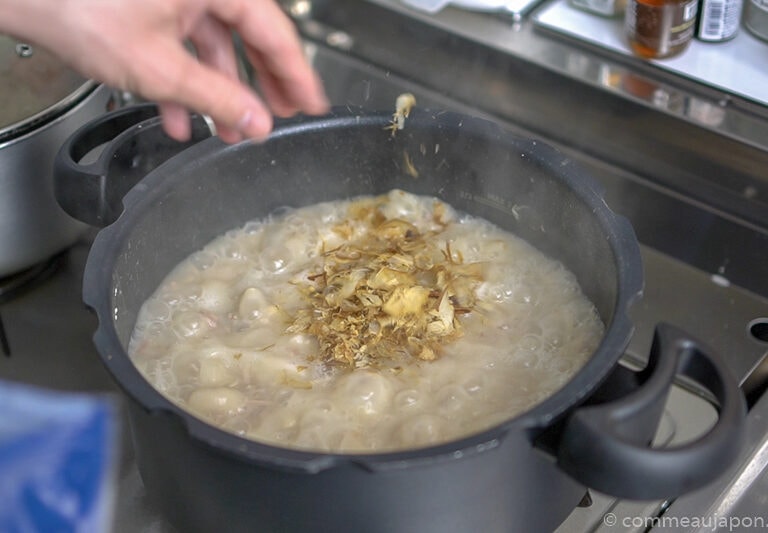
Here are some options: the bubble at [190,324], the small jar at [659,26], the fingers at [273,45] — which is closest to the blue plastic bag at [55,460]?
the fingers at [273,45]

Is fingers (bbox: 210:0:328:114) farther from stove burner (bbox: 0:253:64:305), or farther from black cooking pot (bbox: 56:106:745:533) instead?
stove burner (bbox: 0:253:64:305)

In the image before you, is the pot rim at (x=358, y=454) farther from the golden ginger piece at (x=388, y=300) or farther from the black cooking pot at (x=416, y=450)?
the golden ginger piece at (x=388, y=300)

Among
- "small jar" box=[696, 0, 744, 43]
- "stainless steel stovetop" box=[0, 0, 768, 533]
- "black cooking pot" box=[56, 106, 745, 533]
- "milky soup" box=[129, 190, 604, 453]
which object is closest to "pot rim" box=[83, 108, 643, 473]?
"black cooking pot" box=[56, 106, 745, 533]

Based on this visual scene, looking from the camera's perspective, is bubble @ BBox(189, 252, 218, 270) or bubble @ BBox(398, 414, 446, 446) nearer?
bubble @ BBox(398, 414, 446, 446)

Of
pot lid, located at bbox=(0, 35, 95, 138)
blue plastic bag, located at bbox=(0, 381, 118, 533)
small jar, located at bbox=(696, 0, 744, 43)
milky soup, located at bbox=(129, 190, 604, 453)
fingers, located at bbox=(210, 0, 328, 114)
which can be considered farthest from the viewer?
small jar, located at bbox=(696, 0, 744, 43)

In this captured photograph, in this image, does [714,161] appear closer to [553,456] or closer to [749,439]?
[749,439]

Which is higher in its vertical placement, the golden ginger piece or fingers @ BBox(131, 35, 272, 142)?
fingers @ BBox(131, 35, 272, 142)

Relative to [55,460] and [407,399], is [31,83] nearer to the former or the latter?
[407,399]
